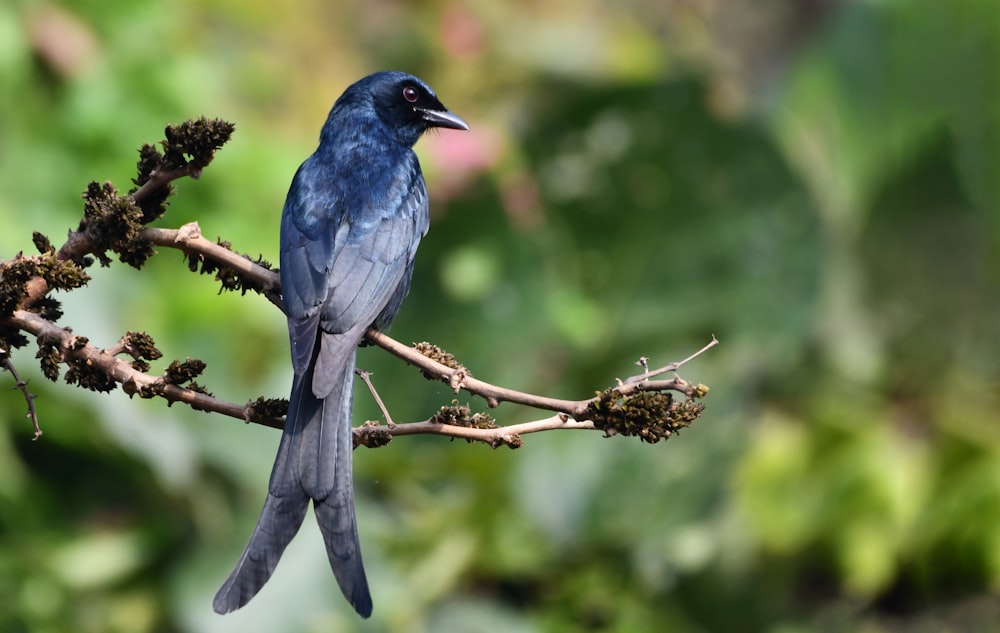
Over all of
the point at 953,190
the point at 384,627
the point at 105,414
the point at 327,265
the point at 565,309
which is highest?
the point at 953,190

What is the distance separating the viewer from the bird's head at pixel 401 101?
10.2ft

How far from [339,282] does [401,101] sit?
2.48 ft

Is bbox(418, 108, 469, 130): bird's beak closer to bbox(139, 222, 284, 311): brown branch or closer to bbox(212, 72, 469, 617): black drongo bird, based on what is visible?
bbox(212, 72, 469, 617): black drongo bird

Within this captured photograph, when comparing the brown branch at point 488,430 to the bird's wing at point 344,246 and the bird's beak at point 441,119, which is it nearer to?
the bird's wing at point 344,246

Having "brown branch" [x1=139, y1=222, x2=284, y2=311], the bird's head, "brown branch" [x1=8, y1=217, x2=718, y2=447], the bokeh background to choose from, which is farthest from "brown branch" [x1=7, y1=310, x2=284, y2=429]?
the bokeh background

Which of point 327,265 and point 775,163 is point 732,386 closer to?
point 775,163

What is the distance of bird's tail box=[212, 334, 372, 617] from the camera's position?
6.46 feet

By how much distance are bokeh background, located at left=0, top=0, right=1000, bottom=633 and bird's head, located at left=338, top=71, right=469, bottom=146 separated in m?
2.04

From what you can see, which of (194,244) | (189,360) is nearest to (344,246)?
(194,244)

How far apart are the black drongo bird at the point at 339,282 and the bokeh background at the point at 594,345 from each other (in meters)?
2.04

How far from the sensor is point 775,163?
6000mm

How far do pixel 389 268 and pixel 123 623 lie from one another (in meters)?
3.05

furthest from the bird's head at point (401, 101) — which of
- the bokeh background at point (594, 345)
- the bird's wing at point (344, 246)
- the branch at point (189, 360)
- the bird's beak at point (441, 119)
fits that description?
the bokeh background at point (594, 345)

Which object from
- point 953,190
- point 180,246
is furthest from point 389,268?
point 953,190
